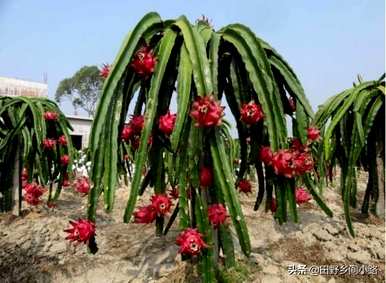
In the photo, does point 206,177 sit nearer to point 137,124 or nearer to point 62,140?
point 137,124

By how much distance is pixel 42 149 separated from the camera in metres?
4.79

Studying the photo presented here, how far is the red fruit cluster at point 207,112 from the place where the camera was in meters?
1.92

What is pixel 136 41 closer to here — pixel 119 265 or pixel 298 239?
pixel 119 265

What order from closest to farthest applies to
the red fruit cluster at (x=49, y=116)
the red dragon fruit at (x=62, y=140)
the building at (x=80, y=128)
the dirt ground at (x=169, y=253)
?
1. the dirt ground at (x=169, y=253)
2. the red fruit cluster at (x=49, y=116)
3. the red dragon fruit at (x=62, y=140)
4. the building at (x=80, y=128)

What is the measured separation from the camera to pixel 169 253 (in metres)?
3.41

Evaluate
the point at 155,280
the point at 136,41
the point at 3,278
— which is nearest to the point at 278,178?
the point at 136,41

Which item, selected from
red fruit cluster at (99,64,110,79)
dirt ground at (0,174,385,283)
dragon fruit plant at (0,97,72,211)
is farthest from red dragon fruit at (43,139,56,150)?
red fruit cluster at (99,64,110,79)

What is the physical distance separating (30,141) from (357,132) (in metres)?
3.42

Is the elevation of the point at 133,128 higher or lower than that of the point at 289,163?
higher

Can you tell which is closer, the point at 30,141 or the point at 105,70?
the point at 105,70

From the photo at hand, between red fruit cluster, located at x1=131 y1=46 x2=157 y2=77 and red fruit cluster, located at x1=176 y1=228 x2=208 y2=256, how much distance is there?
2.75 feet

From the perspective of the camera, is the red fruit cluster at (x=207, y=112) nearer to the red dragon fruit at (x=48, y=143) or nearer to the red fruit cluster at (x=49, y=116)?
the red dragon fruit at (x=48, y=143)

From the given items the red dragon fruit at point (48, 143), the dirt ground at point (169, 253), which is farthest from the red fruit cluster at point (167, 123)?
the red dragon fruit at point (48, 143)

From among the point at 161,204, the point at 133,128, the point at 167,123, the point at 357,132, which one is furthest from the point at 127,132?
the point at 357,132
